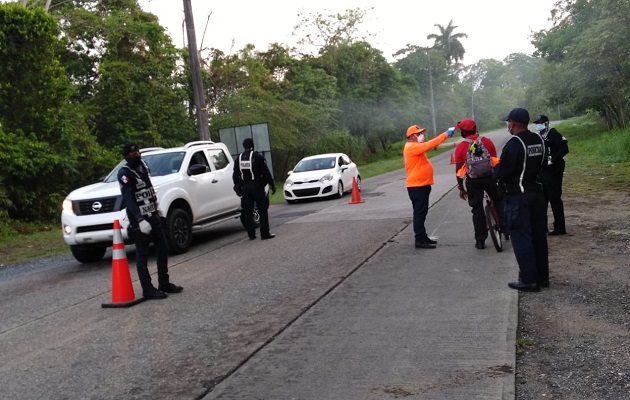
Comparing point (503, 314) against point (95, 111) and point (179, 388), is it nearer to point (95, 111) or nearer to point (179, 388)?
point (179, 388)

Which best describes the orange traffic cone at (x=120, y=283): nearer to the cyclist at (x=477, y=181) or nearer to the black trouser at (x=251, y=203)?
the cyclist at (x=477, y=181)

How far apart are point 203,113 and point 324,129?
26214 mm

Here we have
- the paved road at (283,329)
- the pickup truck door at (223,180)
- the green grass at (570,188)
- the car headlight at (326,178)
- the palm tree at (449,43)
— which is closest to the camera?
the paved road at (283,329)

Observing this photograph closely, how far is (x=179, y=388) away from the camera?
4.94 metres

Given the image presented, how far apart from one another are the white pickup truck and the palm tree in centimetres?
10080

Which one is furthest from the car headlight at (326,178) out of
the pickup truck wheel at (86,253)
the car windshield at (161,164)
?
the pickup truck wheel at (86,253)

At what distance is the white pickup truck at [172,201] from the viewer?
1130 centimetres

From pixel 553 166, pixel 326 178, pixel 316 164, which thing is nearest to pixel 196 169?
pixel 553 166

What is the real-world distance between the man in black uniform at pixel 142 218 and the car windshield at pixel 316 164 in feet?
45.9

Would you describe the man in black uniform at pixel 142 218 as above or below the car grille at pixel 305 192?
above

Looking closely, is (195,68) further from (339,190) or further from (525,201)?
(525,201)

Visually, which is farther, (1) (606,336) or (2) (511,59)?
(2) (511,59)

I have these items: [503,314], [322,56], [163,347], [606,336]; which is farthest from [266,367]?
[322,56]

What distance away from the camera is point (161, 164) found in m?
12.8
